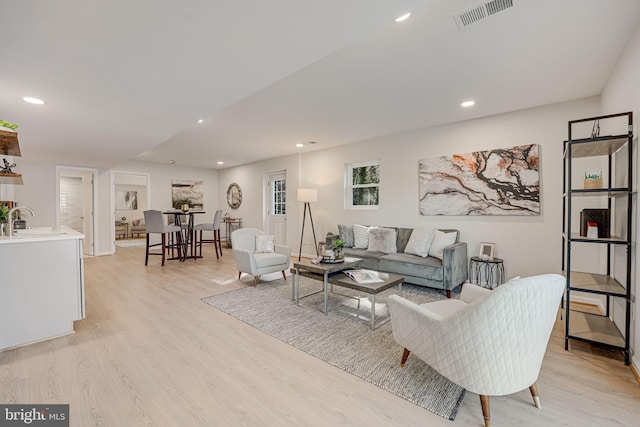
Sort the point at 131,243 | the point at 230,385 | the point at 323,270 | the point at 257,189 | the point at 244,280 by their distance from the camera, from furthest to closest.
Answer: the point at 131,243, the point at 257,189, the point at 244,280, the point at 323,270, the point at 230,385

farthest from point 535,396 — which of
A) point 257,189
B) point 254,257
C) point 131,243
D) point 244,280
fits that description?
point 131,243

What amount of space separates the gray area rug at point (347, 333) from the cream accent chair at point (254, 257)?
0.25 meters

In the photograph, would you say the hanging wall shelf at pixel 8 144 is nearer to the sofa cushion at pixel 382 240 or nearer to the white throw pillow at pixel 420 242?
the sofa cushion at pixel 382 240

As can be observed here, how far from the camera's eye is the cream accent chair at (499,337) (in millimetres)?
1408

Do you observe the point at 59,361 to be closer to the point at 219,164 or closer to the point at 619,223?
the point at 619,223

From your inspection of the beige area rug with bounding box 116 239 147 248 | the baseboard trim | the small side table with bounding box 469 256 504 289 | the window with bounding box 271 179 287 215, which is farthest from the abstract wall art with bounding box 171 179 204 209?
the baseboard trim

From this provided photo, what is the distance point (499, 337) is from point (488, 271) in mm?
2801

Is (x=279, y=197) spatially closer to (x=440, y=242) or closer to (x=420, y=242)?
(x=420, y=242)

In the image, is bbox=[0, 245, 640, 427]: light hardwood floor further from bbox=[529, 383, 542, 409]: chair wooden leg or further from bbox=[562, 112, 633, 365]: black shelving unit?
bbox=[562, 112, 633, 365]: black shelving unit

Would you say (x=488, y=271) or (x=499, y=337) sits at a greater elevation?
(x=499, y=337)

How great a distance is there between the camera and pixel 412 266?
12.6ft

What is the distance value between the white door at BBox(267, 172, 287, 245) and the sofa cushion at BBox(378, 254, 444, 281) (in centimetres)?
358

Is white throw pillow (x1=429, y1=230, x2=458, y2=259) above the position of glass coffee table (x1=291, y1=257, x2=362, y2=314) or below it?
above

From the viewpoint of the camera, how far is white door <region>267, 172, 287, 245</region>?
23.9 feet
